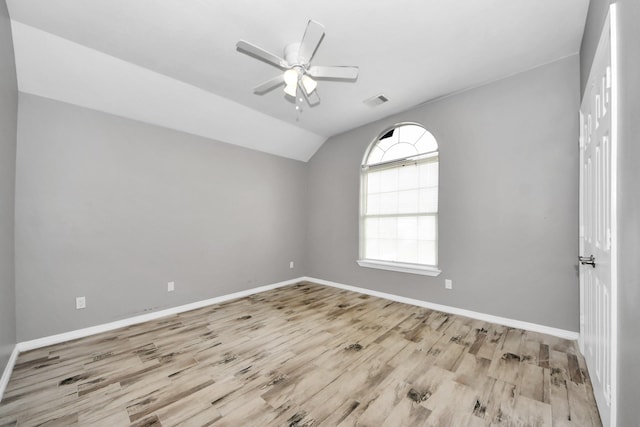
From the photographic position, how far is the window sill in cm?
330

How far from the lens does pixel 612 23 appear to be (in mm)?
1198

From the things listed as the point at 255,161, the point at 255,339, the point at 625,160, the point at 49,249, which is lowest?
the point at 255,339

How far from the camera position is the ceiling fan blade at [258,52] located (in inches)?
71.3

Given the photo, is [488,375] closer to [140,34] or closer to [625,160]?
[625,160]

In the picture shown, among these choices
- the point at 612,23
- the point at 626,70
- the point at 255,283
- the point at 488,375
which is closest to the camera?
the point at 626,70

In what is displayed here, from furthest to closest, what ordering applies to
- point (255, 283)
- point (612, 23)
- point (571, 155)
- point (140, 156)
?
point (255, 283)
point (140, 156)
point (571, 155)
point (612, 23)

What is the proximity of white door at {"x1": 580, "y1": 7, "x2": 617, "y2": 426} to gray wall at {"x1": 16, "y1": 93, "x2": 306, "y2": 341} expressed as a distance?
13.0ft

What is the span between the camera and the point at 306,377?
6.25ft

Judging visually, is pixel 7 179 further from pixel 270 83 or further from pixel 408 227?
pixel 408 227

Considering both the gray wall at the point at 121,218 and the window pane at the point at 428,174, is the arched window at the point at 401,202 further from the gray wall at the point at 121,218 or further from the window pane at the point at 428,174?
the gray wall at the point at 121,218

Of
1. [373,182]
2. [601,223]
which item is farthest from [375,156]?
[601,223]

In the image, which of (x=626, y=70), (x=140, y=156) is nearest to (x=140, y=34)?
(x=140, y=156)

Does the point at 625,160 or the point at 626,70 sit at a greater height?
the point at 626,70

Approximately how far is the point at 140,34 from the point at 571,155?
425 cm
